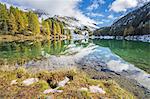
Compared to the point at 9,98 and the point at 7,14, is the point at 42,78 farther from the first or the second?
the point at 7,14

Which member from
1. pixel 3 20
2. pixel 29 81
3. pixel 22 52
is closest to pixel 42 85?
pixel 29 81

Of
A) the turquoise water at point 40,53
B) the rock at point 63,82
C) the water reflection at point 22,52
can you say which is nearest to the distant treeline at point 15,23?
the turquoise water at point 40,53

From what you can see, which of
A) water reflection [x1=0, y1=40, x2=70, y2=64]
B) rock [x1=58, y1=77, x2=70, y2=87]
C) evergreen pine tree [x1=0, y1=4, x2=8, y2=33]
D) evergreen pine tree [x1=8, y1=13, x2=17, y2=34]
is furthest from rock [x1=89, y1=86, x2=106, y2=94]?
evergreen pine tree [x1=8, y1=13, x2=17, y2=34]

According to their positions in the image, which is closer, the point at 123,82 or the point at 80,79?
the point at 80,79

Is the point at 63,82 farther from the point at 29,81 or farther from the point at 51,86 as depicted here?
the point at 29,81

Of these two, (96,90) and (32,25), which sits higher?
(32,25)

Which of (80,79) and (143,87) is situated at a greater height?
(80,79)

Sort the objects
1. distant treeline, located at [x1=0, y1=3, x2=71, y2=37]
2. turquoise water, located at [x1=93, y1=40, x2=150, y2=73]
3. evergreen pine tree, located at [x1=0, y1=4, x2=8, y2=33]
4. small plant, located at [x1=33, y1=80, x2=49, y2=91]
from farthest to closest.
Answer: distant treeline, located at [x1=0, y1=3, x2=71, y2=37] → evergreen pine tree, located at [x1=0, y1=4, x2=8, y2=33] → turquoise water, located at [x1=93, y1=40, x2=150, y2=73] → small plant, located at [x1=33, y1=80, x2=49, y2=91]

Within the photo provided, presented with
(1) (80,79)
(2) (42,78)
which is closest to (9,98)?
(2) (42,78)

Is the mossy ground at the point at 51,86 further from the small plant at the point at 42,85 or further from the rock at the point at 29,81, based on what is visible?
the rock at the point at 29,81

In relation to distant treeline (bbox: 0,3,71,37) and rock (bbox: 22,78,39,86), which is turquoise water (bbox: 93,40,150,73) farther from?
distant treeline (bbox: 0,3,71,37)

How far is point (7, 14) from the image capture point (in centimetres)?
10688

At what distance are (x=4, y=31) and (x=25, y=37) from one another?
12.1 m

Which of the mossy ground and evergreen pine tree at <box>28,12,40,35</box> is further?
evergreen pine tree at <box>28,12,40,35</box>
